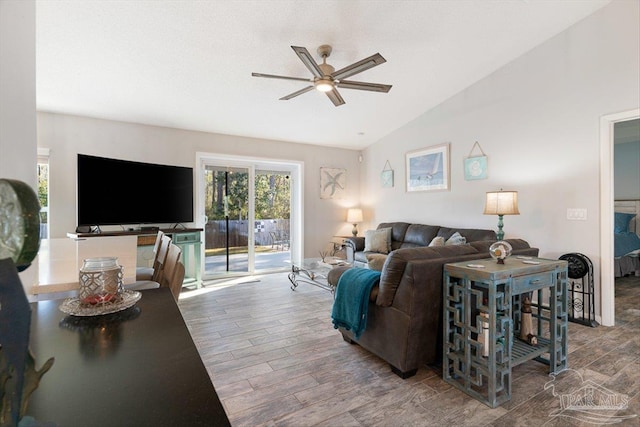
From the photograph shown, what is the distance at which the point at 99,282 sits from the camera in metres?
1.08

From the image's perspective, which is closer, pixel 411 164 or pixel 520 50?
pixel 520 50

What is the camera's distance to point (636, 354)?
2.65 m

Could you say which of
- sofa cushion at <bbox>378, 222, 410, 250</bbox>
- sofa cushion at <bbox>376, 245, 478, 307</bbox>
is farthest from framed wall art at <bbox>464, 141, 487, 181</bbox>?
sofa cushion at <bbox>376, 245, 478, 307</bbox>

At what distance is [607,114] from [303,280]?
4329mm

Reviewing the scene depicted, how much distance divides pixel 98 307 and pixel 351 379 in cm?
182

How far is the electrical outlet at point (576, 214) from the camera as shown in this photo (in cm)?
350

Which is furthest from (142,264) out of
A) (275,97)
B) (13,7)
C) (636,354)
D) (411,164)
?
(636,354)

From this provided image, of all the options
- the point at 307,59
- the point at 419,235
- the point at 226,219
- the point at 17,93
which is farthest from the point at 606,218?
the point at 226,219

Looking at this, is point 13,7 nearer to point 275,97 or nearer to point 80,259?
point 80,259

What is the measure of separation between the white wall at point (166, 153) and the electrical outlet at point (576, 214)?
12.9ft

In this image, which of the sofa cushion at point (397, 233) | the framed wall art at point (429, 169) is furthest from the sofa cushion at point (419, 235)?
the framed wall art at point (429, 169)

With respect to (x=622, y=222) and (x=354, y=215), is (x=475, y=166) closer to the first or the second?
(x=354, y=215)

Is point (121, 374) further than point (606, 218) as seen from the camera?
No

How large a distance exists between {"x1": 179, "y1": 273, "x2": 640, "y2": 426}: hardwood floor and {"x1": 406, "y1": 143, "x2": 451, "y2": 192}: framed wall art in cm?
264
